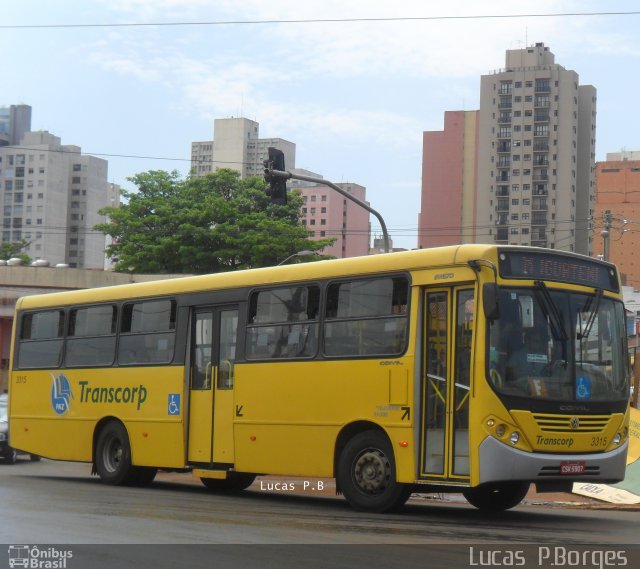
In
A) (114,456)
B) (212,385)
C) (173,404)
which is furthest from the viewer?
(114,456)

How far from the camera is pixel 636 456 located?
19453 mm

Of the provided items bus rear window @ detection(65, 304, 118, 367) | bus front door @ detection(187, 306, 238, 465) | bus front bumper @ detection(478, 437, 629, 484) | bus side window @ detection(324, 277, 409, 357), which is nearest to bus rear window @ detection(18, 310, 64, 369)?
bus rear window @ detection(65, 304, 118, 367)

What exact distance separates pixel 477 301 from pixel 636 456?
762 cm

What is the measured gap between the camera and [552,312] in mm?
13523

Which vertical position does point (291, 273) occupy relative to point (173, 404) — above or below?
above

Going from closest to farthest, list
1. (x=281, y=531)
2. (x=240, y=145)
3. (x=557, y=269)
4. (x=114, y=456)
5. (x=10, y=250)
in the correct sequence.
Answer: (x=281, y=531), (x=557, y=269), (x=114, y=456), (x=10, y=250), (x=240, y=145)

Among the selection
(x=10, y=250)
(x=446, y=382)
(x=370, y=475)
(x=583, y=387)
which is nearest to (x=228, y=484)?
(x=370, y=475)

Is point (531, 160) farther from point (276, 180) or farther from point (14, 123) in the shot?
point (276, 180)

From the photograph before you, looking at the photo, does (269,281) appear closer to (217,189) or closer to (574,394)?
(574,394)

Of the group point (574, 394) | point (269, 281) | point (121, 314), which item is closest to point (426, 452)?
point (574, 394)

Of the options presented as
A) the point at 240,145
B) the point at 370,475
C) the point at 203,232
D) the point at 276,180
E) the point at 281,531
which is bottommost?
the point at 281,531

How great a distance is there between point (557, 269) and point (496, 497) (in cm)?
331

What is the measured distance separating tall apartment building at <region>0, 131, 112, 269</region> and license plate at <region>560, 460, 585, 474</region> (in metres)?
152

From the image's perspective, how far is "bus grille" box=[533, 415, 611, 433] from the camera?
13.1 meters
